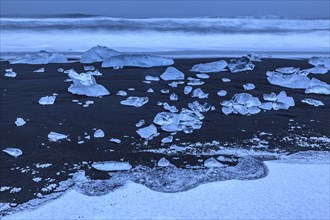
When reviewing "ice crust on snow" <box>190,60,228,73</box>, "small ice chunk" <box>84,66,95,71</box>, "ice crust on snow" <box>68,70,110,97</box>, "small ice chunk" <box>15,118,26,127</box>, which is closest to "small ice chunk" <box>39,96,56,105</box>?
"ice crust on snow" <box>68,70,110,97</box>

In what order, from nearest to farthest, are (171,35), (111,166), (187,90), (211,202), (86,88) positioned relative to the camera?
(211,202), (111,166), (86,88), (187,90), (171,35)

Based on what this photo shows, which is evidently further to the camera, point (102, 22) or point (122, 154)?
point (102, 22)

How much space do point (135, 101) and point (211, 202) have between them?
6.31 ft

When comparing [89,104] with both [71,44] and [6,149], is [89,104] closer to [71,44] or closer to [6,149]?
[6,149]

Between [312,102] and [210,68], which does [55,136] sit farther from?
[210,68]

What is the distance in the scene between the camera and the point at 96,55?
19.9 ft

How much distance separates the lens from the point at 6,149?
272cm

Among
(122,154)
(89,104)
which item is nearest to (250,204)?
(122,154)

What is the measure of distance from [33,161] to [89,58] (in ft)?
11.9

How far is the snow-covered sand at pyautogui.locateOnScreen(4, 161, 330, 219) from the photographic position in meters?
1.99

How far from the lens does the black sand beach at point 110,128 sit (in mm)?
2537

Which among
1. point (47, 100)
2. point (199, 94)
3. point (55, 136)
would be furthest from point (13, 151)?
point (199, 94)

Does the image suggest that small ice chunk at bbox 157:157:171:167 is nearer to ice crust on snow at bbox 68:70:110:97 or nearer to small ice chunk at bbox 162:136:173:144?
small ice chunk at bbox 162:136:173:144

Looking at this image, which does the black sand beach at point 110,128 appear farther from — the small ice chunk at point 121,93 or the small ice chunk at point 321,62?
the small ice chunk at point 321,62
